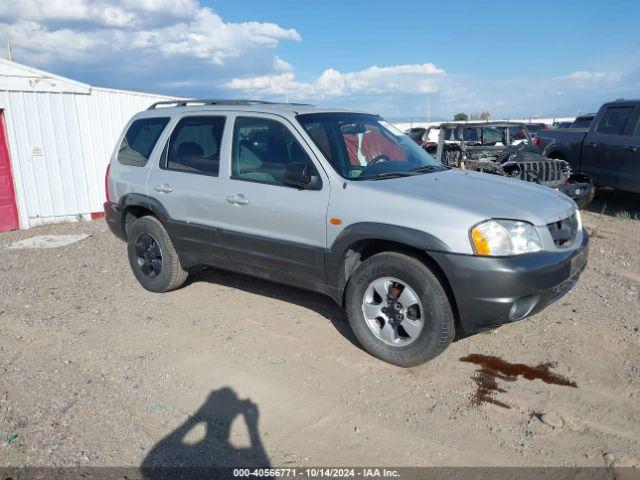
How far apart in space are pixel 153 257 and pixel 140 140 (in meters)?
1.29

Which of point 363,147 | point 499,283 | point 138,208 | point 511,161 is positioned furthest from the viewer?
A: point 511,161

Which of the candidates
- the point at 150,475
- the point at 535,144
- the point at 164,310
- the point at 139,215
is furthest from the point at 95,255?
the point at 535,144

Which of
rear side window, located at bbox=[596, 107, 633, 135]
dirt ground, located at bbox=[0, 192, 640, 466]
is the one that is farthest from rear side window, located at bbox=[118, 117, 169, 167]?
rear side window, located at bbox=[596, 107, 633, 135]

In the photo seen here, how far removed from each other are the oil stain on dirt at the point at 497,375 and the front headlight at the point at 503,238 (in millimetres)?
962

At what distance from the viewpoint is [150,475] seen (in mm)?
2914

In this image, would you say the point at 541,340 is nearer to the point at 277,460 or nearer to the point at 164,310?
the point at 277,460

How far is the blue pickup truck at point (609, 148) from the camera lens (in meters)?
8.95

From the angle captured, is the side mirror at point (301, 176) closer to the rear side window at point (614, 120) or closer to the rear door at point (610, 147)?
the rear door at point (610, 147)

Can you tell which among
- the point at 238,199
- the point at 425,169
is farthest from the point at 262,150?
the point at 425,169

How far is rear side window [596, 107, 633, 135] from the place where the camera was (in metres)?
9.25

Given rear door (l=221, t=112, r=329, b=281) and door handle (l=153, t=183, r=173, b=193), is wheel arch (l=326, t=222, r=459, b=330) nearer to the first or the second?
rear door (l=221, t=112, r=329, b=281)

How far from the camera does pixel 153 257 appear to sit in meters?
5.76

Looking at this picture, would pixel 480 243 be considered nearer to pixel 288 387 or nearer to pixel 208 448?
pixel 288 387

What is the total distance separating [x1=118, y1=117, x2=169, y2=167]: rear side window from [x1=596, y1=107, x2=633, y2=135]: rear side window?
7.84 meters
